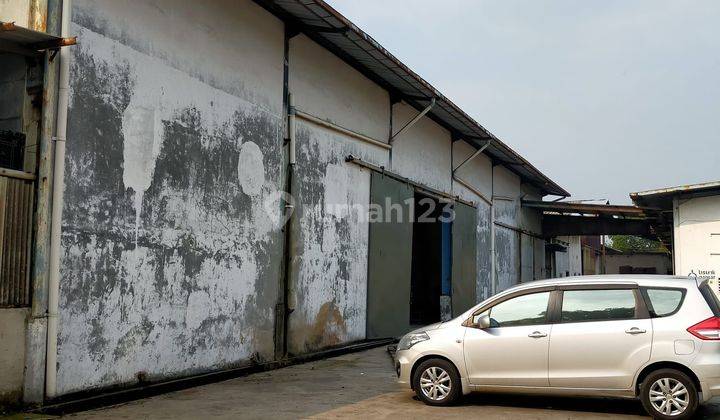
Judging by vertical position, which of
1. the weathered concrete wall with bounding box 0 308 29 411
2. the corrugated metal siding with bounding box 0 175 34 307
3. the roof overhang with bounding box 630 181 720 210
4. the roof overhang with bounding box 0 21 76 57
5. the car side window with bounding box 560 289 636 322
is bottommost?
the weathered concrete wall with bounding box 0 308 29 411

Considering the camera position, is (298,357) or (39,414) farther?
(298,357)

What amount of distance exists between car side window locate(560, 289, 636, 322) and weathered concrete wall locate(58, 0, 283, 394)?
4739mm

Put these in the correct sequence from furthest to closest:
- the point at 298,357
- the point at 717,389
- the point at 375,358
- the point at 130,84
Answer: the point at 375,358 → the point at 298,357 → the point at 130,84 → the point at 717,389

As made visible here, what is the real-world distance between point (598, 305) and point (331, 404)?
3228mm

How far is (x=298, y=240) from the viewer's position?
11297 millimetres

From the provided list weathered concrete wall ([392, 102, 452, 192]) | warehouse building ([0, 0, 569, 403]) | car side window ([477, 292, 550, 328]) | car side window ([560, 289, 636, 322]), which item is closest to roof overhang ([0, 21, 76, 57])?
warehouse building ([0, 0, 569, 403])

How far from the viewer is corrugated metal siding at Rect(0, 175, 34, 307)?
661 cm

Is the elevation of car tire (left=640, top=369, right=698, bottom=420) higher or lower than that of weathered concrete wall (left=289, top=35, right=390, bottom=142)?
lower

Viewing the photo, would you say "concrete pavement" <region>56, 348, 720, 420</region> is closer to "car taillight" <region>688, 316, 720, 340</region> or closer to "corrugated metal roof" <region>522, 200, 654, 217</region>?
"car taillight" <region>688, 316, 720, 340</region>

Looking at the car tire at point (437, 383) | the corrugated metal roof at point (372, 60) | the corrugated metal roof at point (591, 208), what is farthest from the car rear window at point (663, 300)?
the corrugated metal roof at point (591, 208)

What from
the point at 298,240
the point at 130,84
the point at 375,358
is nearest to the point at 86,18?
the point at 130,84

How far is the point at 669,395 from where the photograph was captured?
6.73m

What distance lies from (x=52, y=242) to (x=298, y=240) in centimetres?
489

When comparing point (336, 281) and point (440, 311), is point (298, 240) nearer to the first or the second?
point (336, 281)
